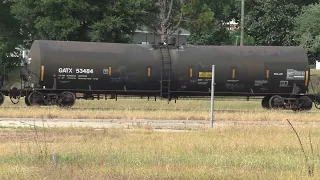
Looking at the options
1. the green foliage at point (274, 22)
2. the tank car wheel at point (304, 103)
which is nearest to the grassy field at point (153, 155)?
the tank car wheel at point (304, 103)

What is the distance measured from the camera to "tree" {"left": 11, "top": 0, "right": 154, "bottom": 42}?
40469 mm

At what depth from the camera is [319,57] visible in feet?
217

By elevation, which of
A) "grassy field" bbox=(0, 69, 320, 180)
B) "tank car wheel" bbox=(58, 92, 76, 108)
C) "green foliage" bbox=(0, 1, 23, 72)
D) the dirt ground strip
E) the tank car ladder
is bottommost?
the dirt ground strip

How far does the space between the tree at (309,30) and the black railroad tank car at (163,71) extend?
23806mm

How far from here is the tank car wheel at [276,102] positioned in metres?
27.9

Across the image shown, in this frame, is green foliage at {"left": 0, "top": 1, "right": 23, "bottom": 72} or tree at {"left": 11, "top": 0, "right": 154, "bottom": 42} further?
green foliage at {"left": 0, "top": 1, "right": 23, "bottom": 72}

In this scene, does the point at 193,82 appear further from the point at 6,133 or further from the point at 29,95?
the point at 6,133

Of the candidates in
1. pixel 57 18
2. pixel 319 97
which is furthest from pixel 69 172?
pixel 57 18

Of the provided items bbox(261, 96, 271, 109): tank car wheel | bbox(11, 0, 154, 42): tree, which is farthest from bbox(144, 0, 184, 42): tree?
bbox(261, 96, 271, 109): tank car wheel

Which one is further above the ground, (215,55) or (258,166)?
(215,55)

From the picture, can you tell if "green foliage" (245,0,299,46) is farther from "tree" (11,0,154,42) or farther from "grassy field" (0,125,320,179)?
"grassy field" (0,125,320,179)

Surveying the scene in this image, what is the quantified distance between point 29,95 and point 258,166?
1872 cm

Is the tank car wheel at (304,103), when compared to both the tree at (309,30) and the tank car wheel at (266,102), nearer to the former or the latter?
the tank car wheel at (266,102)

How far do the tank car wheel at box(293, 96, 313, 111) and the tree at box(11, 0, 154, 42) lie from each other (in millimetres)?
16727
